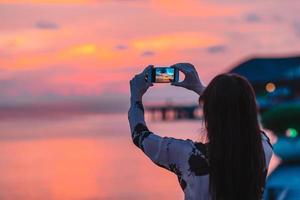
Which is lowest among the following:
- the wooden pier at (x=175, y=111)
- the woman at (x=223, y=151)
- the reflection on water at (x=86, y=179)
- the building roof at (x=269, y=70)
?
the wooden pier at (x=175, y=111)

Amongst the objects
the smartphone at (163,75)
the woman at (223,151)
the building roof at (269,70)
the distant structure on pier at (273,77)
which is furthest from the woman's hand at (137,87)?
the building roof at (269,70)

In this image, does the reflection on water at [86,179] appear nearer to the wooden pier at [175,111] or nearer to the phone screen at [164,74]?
the phone screen at [164,74]

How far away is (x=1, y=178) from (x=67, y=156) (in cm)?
1379

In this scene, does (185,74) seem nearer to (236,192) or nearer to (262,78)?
(236,192)

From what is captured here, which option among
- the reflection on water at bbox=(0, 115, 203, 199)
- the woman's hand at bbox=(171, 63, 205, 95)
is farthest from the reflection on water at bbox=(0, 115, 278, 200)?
the woman's hand at bbox=(171, 63, 205, 95)

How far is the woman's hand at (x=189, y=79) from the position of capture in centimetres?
291

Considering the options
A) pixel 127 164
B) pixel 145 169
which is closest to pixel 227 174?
pixel 145 169

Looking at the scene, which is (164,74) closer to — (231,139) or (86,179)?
(231,139)

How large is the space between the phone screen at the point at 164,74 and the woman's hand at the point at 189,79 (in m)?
0.02

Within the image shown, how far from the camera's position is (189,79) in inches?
115

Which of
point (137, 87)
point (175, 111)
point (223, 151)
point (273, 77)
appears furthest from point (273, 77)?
point (223, 151)

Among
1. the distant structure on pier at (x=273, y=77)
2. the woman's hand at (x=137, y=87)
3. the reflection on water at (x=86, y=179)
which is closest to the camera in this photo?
the woman's hand at (x=137, y=87)

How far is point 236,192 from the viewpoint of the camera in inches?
102

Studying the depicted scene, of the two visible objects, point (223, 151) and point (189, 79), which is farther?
point (189, 79)
